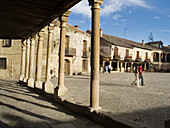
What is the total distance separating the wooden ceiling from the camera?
15.1ft

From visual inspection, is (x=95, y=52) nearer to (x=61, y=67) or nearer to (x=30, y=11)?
(x=61, y=67)

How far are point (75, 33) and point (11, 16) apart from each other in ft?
47.3

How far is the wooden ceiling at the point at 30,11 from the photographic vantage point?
4594 mm

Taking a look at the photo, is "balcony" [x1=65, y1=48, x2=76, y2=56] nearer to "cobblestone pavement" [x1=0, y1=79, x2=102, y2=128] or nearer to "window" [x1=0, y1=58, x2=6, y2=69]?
A: "window" [x1=0, y1=58, x2=6, y2=69]

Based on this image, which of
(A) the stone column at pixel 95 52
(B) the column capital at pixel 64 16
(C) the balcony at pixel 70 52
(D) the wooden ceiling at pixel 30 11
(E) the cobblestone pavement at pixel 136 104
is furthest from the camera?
(C) the balcony at pixel 70 52

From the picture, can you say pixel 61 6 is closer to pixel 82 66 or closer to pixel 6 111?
pixel 6 111

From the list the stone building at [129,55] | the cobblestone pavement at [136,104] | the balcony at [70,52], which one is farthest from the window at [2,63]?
the stone building at [129,55]

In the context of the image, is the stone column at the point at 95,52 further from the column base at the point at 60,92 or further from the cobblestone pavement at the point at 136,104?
the column base at the point at 60,92

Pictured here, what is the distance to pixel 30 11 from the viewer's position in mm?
5324

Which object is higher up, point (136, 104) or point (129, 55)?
point (129, 55)

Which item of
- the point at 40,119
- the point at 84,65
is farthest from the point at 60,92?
the point at 84,65

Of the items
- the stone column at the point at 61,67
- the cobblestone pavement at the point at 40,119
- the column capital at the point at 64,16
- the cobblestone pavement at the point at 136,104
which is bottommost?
the cobblestone pavement at the point at 40,119

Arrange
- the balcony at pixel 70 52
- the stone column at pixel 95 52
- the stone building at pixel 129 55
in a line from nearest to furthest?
1. the stone column at pixel 95 52
2. the balcony at pixel 70 52
3. the stone building at pixel 129 55

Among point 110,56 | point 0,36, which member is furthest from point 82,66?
point 0,36
